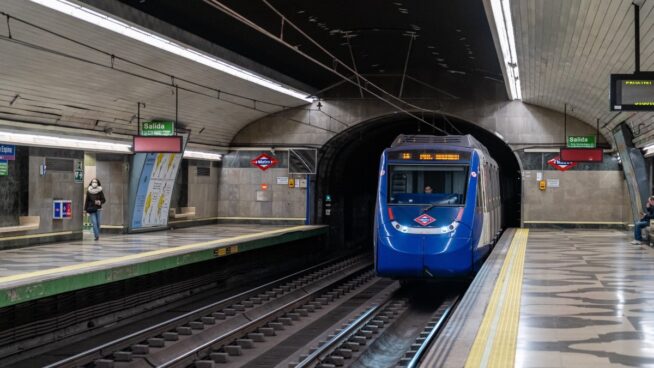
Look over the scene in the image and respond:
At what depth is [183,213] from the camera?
23.6 m

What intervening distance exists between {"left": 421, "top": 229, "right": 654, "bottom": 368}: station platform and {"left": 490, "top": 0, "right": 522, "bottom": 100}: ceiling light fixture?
3.88m

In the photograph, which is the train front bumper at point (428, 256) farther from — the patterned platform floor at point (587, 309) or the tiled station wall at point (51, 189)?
the tiled station wall at point (51, 189)

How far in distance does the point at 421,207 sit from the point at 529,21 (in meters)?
3.86

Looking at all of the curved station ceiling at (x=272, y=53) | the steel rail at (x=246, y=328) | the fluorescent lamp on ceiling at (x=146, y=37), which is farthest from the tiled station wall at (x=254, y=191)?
the steel rail at (x=246, y=328)

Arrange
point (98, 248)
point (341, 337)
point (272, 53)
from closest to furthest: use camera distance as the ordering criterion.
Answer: point (341, 337) → point (98, 248) → point (272, 53)

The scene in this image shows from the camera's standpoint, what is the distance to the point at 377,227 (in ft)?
45.6

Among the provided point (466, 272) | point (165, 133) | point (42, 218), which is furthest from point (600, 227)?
point (42, 218)

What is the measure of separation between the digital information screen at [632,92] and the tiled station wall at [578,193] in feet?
48.2

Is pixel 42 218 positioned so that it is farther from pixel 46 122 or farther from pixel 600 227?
pixel 600 227

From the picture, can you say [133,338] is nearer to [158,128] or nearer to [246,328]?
[246,328]

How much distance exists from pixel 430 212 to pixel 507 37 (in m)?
3.25

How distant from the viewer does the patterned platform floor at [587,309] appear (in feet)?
21.6

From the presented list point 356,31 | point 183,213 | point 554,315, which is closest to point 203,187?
point 183,213

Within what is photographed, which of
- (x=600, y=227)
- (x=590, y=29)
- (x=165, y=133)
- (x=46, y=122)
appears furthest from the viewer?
(x=600, y=227)
